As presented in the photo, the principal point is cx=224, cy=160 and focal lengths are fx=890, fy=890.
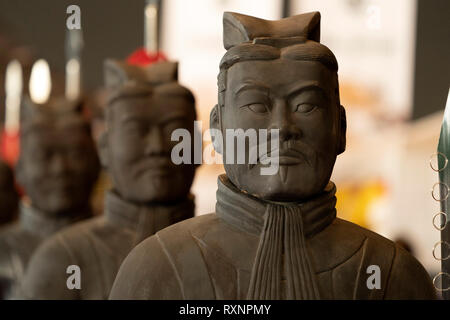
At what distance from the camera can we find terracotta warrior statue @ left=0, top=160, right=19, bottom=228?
5.66 meters

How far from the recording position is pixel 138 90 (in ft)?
12.0

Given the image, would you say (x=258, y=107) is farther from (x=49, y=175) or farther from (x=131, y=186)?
(x=49, y=175)

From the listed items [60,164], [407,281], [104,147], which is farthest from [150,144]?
[407,281]

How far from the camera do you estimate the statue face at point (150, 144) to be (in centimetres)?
362

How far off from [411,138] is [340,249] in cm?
439

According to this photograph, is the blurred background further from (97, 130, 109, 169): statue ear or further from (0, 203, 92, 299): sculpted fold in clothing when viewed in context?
(97, 130, 109, 169): statue ear

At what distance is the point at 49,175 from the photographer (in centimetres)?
463

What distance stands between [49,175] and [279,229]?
2.34m

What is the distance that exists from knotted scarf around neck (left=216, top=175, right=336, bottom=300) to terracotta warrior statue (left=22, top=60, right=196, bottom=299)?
102cm

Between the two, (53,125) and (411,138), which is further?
(411,138)

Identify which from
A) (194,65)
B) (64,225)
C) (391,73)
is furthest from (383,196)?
(64,225)

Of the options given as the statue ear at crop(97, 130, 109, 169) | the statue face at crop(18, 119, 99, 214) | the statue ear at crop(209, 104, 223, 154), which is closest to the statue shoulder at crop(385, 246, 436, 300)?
the statue ear at crop(209, 104, 223, 154)

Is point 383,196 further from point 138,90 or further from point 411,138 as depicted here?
point 138,90

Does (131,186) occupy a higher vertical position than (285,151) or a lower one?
lower
